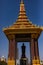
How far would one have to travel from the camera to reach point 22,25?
3441 cm

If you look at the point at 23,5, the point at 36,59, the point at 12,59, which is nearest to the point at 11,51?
the point at 12,59

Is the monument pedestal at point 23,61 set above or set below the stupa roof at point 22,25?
below

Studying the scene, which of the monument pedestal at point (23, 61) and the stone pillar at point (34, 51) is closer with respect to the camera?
the stone pillar at point (34, 51)

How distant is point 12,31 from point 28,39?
3.95 meters

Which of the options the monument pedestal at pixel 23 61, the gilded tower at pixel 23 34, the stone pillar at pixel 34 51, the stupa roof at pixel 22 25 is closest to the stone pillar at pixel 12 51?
the gilded tower at pixel 23 34

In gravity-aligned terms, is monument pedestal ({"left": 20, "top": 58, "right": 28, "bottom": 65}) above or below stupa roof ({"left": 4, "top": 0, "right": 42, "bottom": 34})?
below

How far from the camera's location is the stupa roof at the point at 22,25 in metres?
33.4

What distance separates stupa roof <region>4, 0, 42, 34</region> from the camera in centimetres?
3342

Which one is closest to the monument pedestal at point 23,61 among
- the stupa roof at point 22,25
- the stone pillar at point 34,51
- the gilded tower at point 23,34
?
the gilded tower at point 23,34

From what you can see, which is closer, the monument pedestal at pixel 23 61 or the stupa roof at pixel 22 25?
the stupa roof at pixel 22 25

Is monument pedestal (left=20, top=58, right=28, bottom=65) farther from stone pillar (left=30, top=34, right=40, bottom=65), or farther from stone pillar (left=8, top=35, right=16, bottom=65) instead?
stone pillar (left=8, top=35, right=16, bottom=65)

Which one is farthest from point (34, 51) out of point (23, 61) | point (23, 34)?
point (23, 61)

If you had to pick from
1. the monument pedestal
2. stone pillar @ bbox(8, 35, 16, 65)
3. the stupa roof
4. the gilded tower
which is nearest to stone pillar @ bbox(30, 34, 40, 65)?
the gilded tower

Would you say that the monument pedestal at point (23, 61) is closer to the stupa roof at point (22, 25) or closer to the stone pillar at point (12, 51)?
the stone pillar at point (12, 51)
